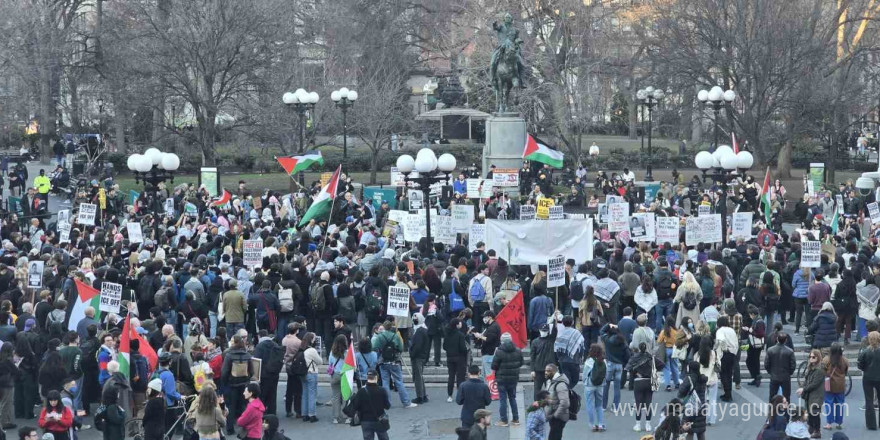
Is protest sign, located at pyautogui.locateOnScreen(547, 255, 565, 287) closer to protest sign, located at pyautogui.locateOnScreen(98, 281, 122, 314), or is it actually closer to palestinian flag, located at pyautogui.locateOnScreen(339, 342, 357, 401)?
palestinian flag, located at pyautogui.locateOnScreen(339, 342, 357, 401)

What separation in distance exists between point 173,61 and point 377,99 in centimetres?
1008

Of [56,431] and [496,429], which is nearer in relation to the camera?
[56,431]

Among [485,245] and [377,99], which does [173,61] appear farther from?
[485,245]

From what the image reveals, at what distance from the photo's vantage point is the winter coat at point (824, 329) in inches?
738

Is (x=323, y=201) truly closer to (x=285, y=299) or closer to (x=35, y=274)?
(x=285, y=299)

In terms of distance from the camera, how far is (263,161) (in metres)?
58.8

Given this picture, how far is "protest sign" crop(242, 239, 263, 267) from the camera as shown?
22312mm

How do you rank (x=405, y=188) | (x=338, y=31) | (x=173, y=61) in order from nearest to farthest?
(x=405, y=188) → (x=173, y=61) → (x=338, y=31)

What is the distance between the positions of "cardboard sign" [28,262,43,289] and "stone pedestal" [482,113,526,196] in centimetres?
2325

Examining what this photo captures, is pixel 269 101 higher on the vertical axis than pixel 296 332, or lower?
higher

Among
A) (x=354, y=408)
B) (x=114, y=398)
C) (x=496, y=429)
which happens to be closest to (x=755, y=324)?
(x=496, y=429)

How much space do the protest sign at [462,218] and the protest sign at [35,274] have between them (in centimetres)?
896

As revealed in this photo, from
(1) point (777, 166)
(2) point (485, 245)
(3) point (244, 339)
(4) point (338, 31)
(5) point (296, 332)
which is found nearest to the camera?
(3) point (244, 339)

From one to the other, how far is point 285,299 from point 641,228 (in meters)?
8.56
